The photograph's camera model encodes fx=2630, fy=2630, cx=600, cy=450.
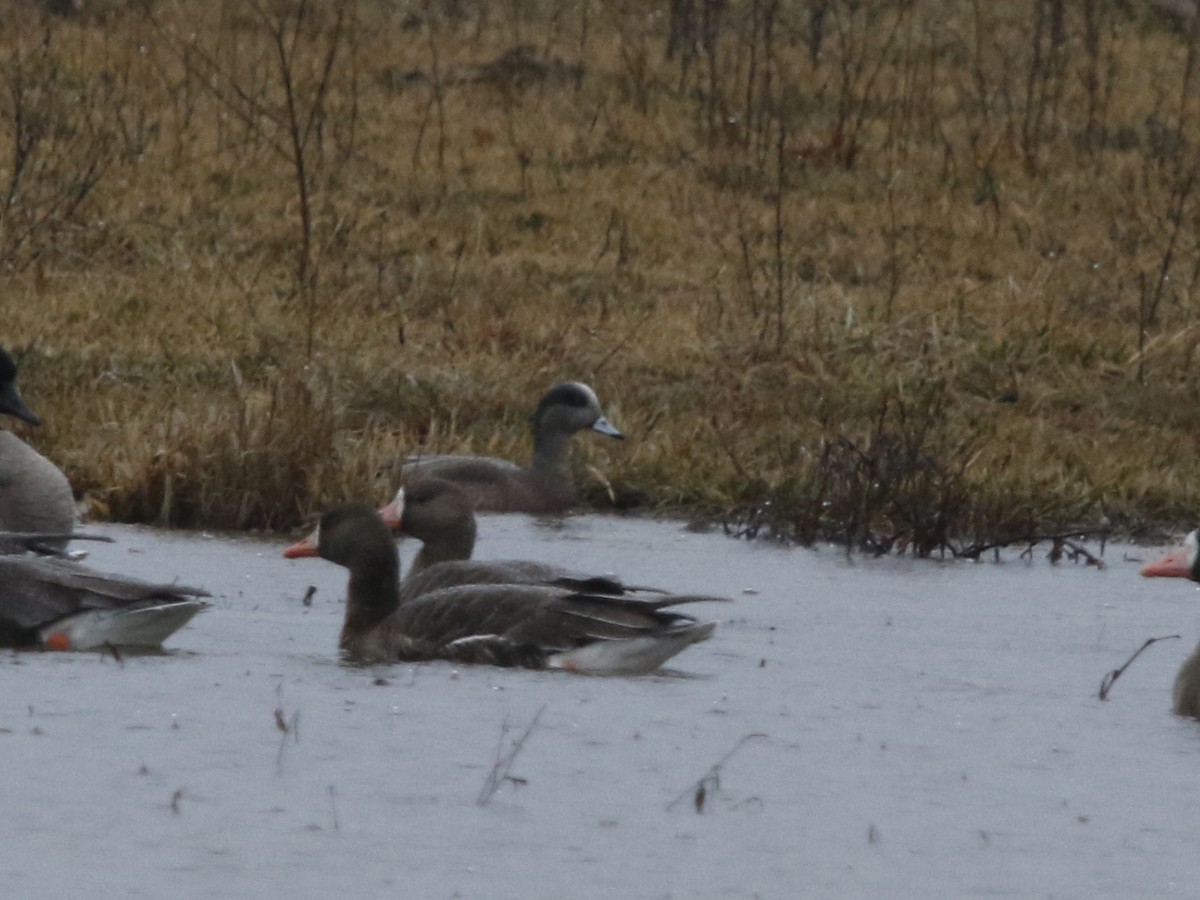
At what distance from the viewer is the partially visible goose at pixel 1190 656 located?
714 cm

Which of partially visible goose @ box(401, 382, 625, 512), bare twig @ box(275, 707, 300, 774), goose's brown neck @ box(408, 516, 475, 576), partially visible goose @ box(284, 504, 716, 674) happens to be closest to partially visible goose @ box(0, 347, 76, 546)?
goose's brown neck @ box(408, 516, 475, 576)

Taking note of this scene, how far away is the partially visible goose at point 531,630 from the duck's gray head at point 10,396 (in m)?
2.03

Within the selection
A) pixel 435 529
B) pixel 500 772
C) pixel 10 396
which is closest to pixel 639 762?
pixel 500 772

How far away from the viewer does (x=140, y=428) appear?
34.8 ft

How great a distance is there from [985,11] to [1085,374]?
1291 centimetres

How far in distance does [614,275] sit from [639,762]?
845 centimetres

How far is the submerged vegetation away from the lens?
10539 mm

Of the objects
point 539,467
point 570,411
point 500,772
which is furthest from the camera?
point 570,411

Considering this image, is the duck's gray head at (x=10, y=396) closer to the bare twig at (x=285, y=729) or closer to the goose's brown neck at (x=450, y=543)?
the goose's brown neck at (x=450, y=543)

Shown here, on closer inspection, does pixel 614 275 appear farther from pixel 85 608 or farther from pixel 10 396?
pixel 85 608

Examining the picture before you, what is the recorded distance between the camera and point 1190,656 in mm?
7324

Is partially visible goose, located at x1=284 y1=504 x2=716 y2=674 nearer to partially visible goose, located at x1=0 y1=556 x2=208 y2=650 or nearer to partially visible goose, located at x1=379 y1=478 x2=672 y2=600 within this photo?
partially visible goose, located at x1=379 y1=478 x2=672 y2=600

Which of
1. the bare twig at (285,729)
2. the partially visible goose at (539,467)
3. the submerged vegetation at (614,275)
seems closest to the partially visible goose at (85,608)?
the bare twig at (285,729)

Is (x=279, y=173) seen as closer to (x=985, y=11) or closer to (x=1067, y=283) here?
(x=1067, y=283)
